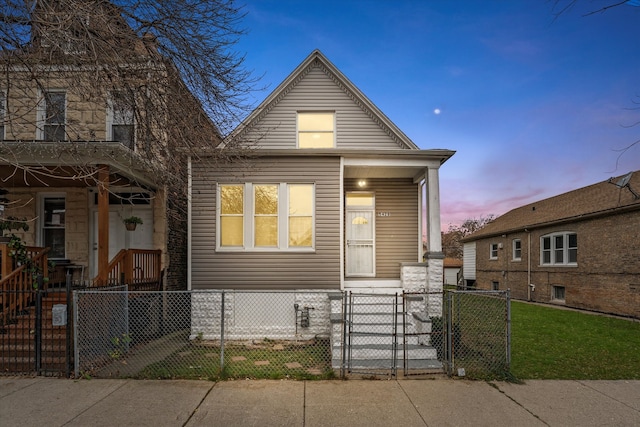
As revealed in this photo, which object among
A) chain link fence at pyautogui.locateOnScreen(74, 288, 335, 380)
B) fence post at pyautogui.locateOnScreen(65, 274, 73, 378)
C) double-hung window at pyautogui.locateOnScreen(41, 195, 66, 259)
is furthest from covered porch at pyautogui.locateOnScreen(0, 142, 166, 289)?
fence post at pyautogui.locateOnScreen(65, 274, 73, 378)

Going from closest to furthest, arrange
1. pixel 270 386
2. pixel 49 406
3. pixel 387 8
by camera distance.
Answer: pixel 49 406 → pixel 270 386 → pixel 387 8

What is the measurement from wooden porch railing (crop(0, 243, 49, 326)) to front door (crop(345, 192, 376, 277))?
7088mm

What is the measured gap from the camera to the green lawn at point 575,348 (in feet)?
18.8

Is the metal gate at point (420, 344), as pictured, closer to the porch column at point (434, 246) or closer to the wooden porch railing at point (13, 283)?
the porch column at point (434, 246)

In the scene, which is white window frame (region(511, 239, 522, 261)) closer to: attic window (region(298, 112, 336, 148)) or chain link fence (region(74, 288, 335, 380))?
attic window (region(298, 112, 336, 148))

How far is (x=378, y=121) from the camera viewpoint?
9.53 metres

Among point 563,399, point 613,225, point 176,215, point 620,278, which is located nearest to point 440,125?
point 613,225

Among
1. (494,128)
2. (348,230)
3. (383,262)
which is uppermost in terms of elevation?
(494,128)

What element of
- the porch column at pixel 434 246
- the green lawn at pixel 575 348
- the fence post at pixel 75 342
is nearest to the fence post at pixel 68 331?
the fence post at pixel 75 342

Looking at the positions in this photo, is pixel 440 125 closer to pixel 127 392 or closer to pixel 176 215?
pixel 176 215

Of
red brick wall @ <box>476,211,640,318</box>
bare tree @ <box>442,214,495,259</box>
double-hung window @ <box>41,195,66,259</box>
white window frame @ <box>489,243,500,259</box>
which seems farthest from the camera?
bare tree @ <box>442,214,495,259</box>

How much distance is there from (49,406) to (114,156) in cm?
439

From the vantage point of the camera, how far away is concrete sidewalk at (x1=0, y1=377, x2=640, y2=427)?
405 centimetres

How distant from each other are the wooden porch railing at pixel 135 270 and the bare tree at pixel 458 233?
37849 millimetres
